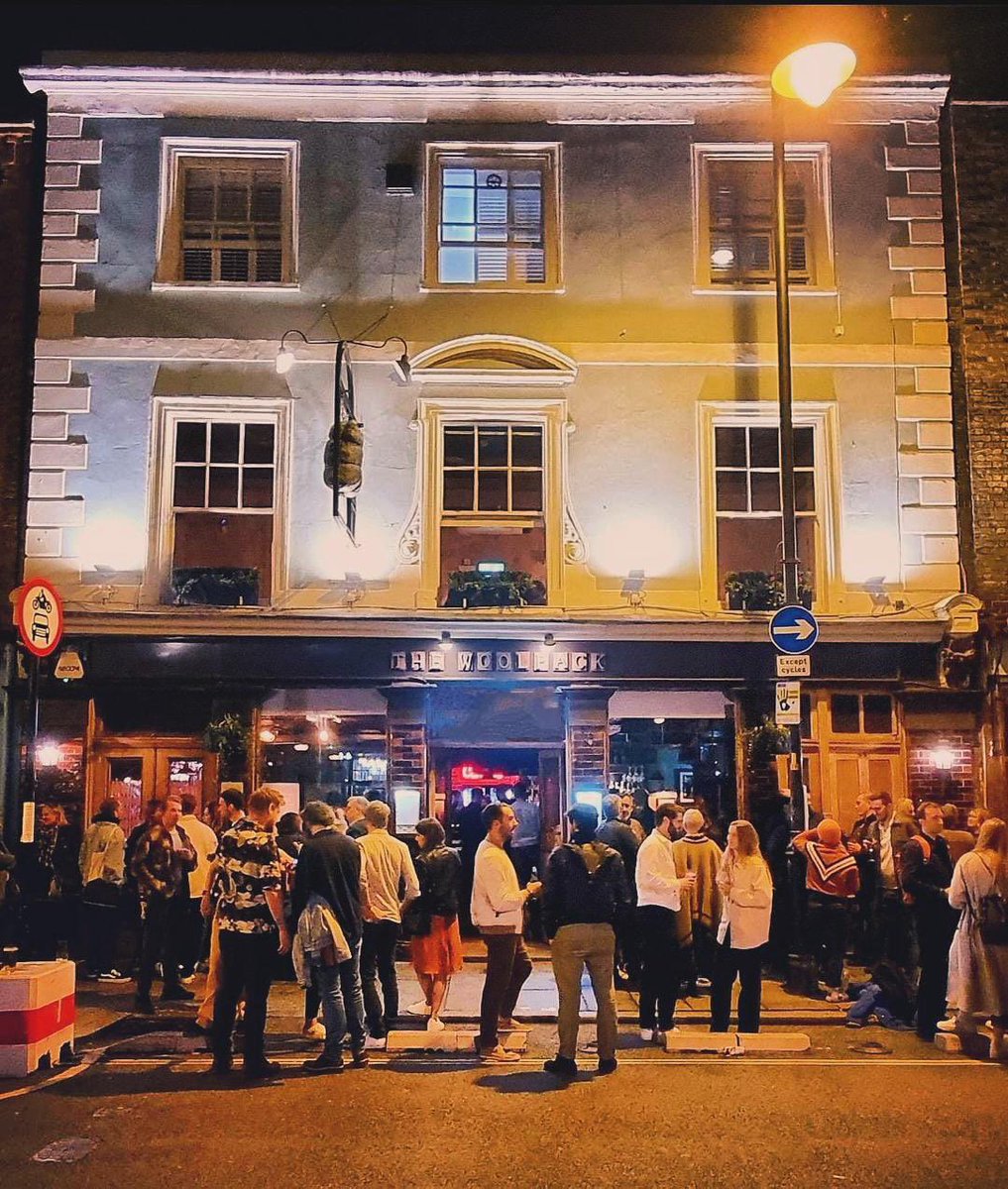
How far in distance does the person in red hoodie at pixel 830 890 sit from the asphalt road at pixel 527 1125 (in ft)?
6.68

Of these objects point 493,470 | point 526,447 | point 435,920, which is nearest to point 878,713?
point 526,447

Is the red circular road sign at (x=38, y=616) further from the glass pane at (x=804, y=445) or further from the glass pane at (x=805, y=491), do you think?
the glass pane at (x=804, y=445)

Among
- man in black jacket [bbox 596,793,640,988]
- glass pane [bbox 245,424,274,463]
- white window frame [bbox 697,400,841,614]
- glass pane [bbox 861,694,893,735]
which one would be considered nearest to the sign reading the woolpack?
white window frame [bbox 697,400,841,614]

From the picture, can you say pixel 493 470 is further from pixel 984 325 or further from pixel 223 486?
pixel 984 325

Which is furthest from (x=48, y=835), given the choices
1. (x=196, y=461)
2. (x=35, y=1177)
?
(x=35, y=1177)

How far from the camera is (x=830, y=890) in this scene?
11570 mm

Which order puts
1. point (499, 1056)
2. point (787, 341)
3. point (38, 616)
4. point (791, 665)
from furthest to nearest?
point (787, 341), point (791, 665), point (38, 616), point (499, 1056)

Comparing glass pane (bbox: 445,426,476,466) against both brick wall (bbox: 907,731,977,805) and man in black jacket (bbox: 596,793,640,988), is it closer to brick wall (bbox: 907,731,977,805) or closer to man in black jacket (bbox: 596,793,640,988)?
man in black jacket (bbox: 596,793,640,988)

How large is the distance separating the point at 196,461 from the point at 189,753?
12.0 feet

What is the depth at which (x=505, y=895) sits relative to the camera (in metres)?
9.70

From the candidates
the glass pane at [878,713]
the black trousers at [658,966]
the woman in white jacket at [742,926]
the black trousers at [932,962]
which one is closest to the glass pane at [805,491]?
the glass pane at [878,713]

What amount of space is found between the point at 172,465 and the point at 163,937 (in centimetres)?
647

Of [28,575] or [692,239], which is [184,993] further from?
[692,239]

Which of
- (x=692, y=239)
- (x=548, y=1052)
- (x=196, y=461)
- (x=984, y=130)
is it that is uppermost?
(x=984, y=130)
